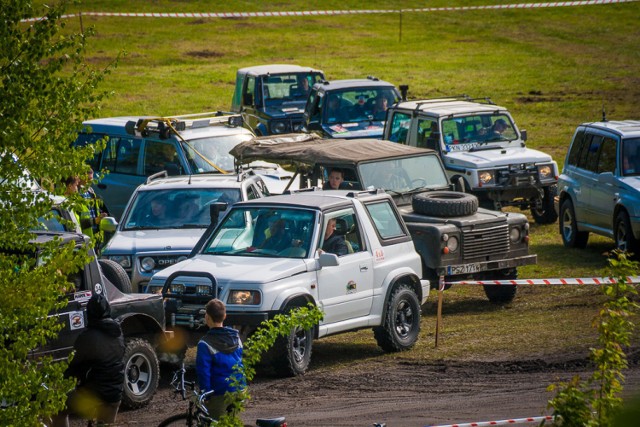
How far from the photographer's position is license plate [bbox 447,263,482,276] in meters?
13.9

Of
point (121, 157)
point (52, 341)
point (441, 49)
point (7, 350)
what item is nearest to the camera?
point (7, 350)

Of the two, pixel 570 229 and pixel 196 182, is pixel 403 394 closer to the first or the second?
pixel 196 182

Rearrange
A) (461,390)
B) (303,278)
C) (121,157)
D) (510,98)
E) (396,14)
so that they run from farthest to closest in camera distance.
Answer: (396,14), (510,98), (121,157), (303,278), (461,390)

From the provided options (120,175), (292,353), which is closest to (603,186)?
(292,353)

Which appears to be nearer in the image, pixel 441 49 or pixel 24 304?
pixel 24 304

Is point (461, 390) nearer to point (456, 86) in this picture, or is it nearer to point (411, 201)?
point (411, 201)

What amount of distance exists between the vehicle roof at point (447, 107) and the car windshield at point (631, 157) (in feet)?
10.6

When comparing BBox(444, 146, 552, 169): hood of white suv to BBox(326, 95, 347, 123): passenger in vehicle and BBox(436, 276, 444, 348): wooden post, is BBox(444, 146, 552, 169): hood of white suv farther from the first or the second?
BBox(436, 276, 444, 348): wooden post

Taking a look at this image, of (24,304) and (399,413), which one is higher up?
(24,304)

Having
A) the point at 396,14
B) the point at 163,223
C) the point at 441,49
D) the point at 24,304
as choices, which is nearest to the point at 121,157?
the point at 163,223

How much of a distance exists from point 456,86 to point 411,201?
961 inches

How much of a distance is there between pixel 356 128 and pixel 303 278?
12241mm

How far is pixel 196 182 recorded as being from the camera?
15359 millimetres

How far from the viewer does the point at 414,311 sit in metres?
12.7
